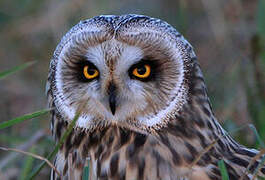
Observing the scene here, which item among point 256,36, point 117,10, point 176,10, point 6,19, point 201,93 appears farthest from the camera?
point 176,10

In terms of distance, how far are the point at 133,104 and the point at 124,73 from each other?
0.46 feet

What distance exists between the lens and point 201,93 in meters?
2.93

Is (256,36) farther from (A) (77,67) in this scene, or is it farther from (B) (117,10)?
(B) (117,10)

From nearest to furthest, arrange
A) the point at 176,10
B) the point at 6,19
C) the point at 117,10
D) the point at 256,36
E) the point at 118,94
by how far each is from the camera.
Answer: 1. the point at 118,94
2. the point at 256,36
3. the point at 6,19
4. the point at 117,10
5. the point at 176,10

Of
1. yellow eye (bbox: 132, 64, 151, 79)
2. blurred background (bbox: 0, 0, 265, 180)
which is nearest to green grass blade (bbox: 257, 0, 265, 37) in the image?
blurred background (bbox: 0, 0, 265, 180)

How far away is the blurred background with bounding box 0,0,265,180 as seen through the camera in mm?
4477

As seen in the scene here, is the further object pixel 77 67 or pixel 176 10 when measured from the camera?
pixel 176 10

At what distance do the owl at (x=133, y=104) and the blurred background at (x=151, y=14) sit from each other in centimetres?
127

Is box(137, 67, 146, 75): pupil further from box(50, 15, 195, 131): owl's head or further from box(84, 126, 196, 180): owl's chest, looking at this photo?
box(84, 126, 196, 180): owl's chest

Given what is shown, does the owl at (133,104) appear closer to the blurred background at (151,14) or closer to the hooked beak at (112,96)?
the hooked beak at (112,96)

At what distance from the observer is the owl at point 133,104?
2.71 meters

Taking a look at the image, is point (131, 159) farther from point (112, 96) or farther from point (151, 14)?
point (151, 14)

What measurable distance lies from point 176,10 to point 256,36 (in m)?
2.58

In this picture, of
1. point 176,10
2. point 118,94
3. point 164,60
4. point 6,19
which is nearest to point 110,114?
point 118,94
